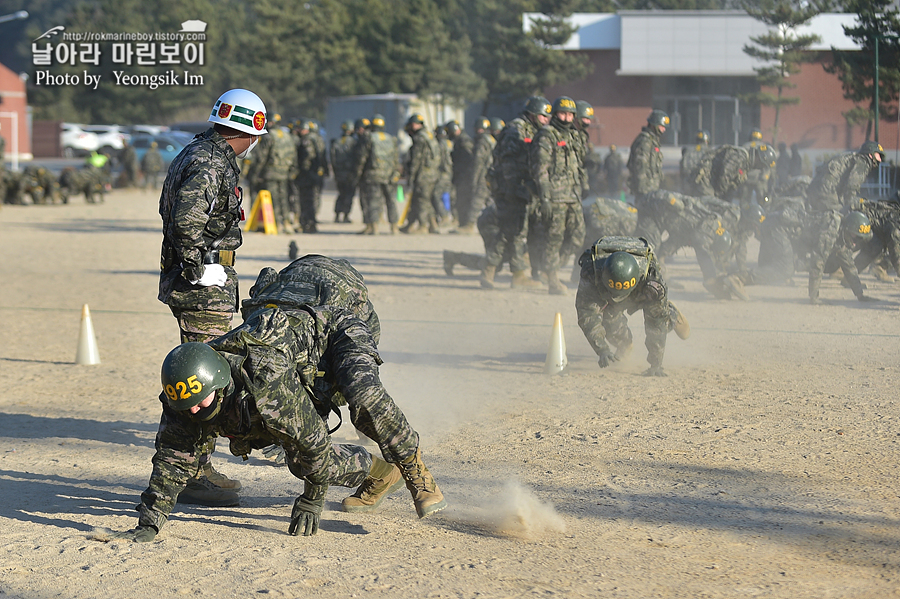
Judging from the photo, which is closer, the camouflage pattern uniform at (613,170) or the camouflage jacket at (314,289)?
the camouflage jacket at (314,289)

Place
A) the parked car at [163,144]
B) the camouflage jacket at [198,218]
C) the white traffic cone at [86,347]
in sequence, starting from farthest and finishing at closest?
the parked car at [163,144] → the white traffic cone at [86,347] → the camouflage jacket at [198,218]

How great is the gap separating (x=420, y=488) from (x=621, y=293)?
3.34 m

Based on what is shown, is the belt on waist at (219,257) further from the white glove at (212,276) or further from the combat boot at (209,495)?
the combat boot at (209,495)

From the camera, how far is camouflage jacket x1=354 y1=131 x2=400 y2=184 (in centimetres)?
2108

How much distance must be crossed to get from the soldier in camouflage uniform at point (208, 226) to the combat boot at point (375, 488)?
0.71 m

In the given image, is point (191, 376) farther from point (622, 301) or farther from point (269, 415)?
point (622, 301)

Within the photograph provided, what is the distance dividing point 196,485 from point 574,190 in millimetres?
8435

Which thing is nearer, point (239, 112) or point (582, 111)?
point (239, 112)

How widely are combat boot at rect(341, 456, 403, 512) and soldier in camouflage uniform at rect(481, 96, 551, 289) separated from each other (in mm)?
8245

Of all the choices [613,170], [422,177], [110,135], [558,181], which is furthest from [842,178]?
[110,135]

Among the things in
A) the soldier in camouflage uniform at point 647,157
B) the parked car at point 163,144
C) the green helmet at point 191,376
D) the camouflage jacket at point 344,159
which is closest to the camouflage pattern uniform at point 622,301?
the green helmet at point 191,376

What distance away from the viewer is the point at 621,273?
25.8 ft

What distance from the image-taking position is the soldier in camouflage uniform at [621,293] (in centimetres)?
796

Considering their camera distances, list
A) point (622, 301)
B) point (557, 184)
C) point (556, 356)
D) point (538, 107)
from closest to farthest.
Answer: point (622, 301), point (556, 356), point (557, 184), point (538, 107)
